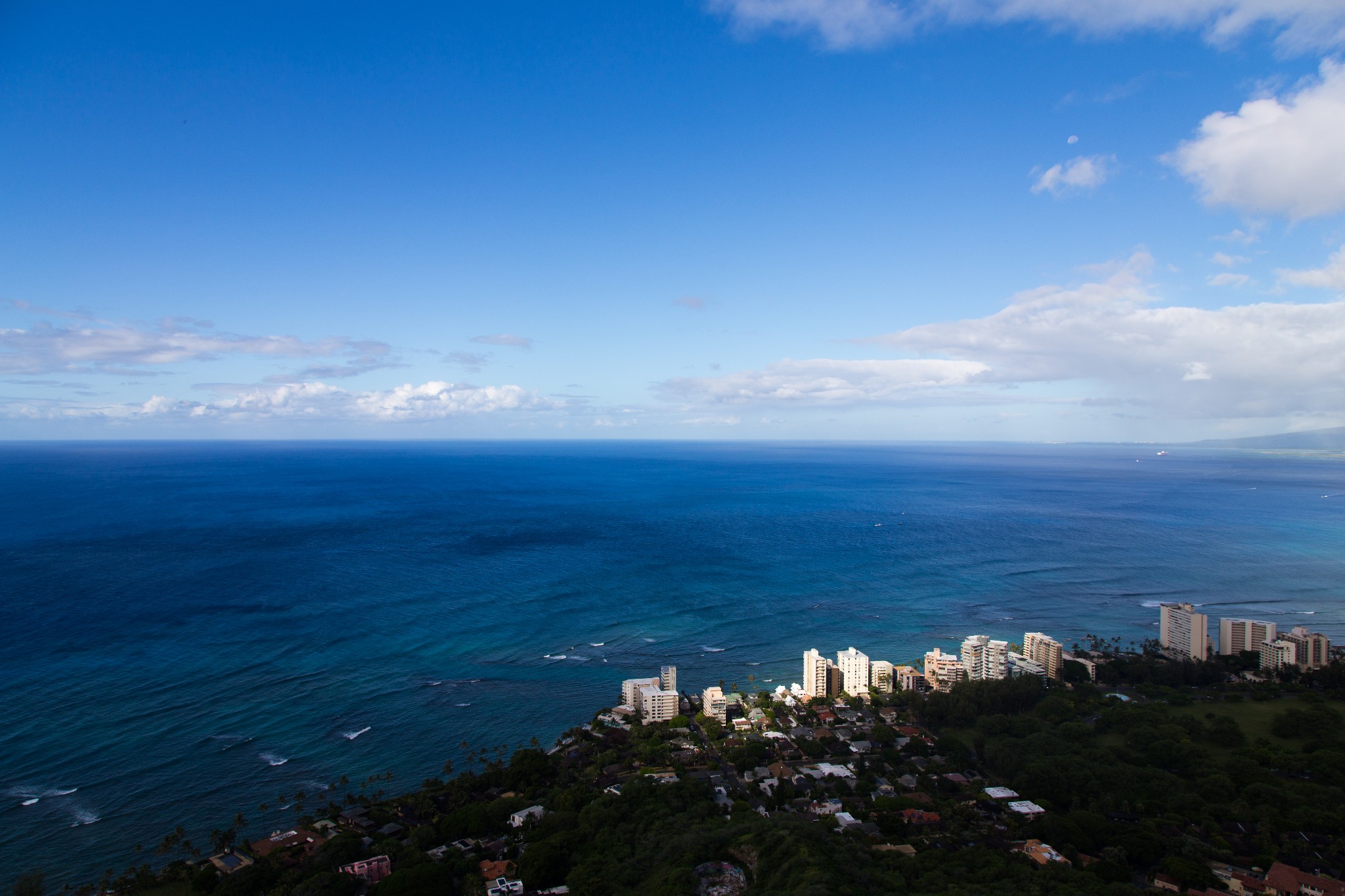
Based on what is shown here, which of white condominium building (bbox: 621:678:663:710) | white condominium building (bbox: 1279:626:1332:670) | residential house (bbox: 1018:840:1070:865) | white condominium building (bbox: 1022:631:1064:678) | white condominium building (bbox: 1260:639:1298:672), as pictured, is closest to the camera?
residential house (bbox: 1018:840:1070:865)

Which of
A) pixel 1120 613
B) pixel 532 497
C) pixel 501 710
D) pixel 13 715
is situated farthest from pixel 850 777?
pixel 532 497

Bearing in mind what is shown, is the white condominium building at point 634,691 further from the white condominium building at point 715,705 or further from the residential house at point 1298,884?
the residential house at point 1298,884

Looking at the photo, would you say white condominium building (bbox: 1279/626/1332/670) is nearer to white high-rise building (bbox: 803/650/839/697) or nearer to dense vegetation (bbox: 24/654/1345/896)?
dense vegetation (bbox: 24/654/1345/896)

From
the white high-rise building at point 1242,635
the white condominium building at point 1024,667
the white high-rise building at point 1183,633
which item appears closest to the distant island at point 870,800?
the white condominium building at point 1024,667

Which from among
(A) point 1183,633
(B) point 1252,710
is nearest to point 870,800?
(B) point 1252,710

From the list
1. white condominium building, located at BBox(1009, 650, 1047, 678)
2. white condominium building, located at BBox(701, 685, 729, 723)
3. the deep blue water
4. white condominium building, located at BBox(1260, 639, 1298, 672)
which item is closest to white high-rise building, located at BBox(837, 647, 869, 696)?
the deep blue water

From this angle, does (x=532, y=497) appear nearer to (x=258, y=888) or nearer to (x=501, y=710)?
(x=501, y=710)
